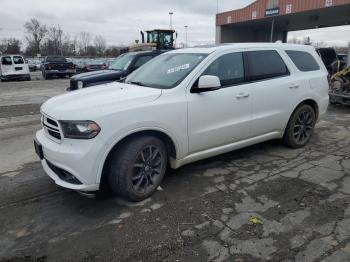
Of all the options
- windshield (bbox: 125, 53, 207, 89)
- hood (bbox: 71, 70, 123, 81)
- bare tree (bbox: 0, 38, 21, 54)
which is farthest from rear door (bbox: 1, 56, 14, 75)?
bare tree (bbox: 0, 38, 21, 54)

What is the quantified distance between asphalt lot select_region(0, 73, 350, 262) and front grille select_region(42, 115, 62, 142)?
2.69ft

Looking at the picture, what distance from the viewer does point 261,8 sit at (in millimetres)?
27094

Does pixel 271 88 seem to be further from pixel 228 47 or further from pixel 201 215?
pixel 201 215

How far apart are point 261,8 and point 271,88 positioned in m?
24.7

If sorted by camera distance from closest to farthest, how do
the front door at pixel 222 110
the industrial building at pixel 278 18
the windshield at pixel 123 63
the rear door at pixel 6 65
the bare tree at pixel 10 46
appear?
the front door at pixel 222 110
the windshield at pixel 123 63
the rear door at pixel 6 65
the industrial building at pixel 278 18
the bare tree at pixel 10 46

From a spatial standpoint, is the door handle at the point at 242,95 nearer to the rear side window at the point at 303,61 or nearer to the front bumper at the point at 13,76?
the rear side window at the point at 303,61

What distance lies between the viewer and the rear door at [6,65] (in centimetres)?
2212

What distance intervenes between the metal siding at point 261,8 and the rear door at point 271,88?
18.7 meters

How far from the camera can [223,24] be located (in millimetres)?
32250

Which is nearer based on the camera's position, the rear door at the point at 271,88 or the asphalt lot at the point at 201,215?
the asphalt lot at the point at 201,215

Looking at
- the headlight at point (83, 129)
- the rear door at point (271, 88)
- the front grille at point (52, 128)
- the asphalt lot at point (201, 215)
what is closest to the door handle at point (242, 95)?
the rear door at point (271, 88)

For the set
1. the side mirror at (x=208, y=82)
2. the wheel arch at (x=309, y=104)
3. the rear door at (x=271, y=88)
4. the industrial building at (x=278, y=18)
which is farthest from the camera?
the industrial building at (x=278, y=18)

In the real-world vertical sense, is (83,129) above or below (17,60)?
below

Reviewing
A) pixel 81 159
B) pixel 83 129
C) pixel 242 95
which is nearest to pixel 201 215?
pixel 81 159
